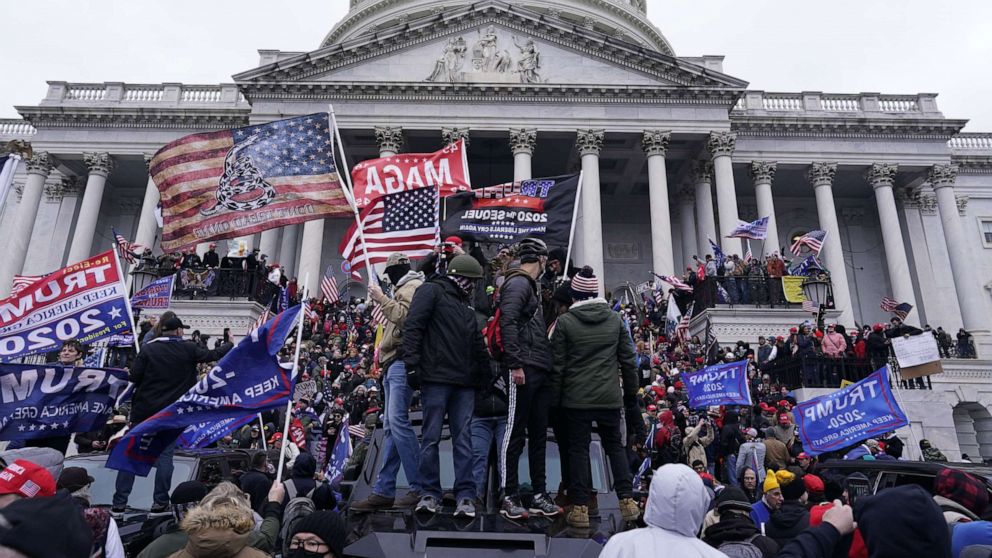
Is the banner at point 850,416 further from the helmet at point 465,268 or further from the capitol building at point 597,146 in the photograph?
the capitol building at point 597,146

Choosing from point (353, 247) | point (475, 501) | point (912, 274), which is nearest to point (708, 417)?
point (353, 247)

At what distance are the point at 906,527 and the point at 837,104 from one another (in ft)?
123

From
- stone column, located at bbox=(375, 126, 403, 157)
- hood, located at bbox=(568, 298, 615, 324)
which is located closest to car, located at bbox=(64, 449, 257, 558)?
hood, located at bbox=(568, 298, 615, 324)

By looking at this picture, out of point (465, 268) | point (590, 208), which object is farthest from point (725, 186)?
point (465, 268)

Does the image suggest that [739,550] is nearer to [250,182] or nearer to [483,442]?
[483,442]

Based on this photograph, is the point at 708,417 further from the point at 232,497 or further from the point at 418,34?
the point at 418,34

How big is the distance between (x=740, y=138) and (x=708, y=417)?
2482 centimetres

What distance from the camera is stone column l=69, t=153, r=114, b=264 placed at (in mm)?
32688

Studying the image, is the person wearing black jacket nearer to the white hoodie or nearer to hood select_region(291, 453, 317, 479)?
hood select_region(291, 453, 317, 479)

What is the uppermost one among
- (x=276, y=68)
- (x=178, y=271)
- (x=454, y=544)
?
(x=276, y=68)

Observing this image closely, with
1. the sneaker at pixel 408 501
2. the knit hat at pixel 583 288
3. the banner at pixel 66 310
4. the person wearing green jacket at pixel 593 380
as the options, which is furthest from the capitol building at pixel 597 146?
the sneaker at pixel 408 501

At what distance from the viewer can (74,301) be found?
9.31m

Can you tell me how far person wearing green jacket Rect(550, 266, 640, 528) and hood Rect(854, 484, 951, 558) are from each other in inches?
102

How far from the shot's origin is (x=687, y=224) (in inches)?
1416
